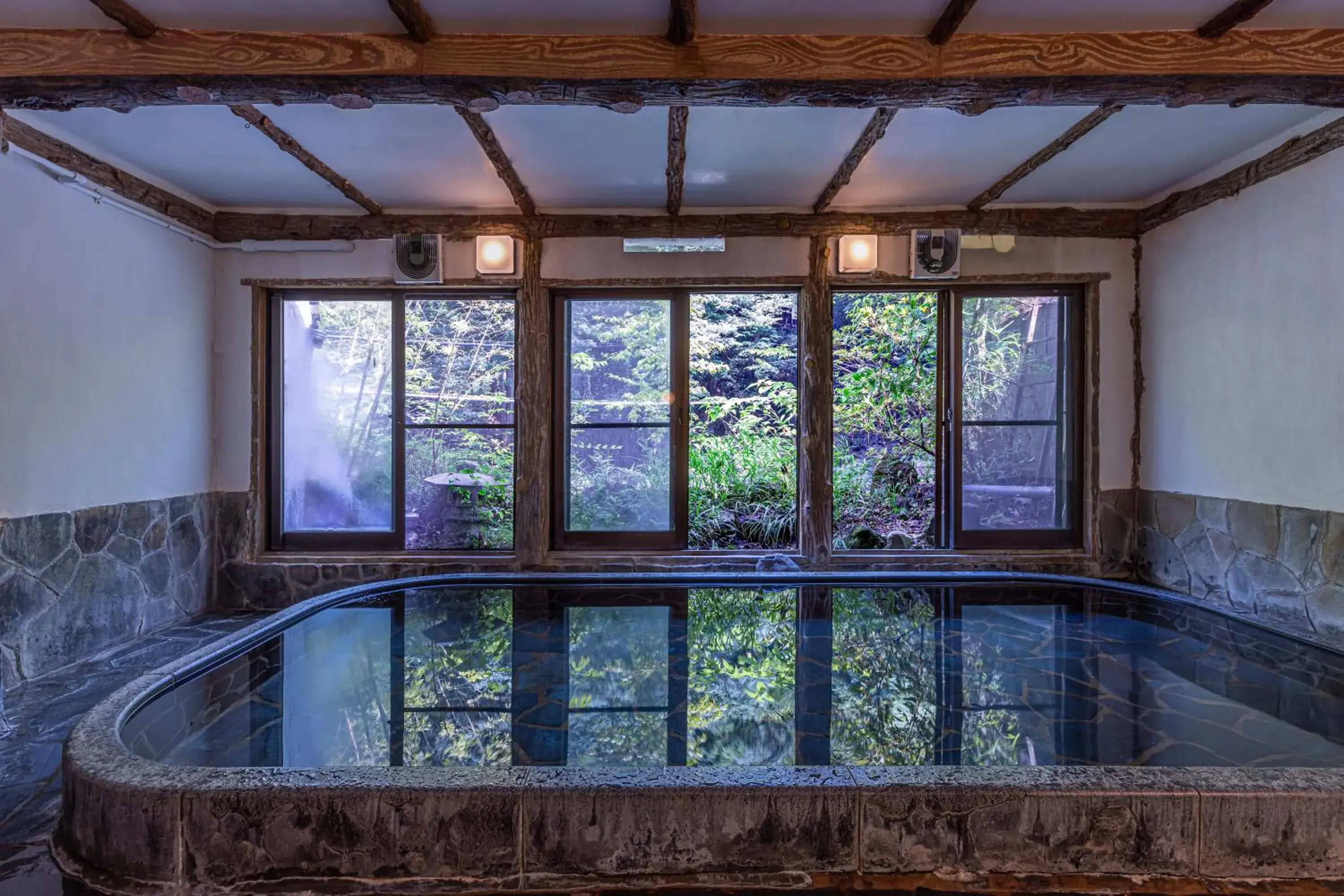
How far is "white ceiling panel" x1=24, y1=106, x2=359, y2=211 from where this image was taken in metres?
3.46

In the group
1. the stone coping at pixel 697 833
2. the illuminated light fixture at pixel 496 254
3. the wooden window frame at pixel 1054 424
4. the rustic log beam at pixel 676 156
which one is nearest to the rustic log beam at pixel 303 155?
the illuminated light fixture at pixel 496 254

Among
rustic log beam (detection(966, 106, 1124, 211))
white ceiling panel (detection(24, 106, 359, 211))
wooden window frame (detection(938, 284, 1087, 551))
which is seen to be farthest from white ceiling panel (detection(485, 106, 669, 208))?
wooden window frame (detection(938, 284, 1087, 551))

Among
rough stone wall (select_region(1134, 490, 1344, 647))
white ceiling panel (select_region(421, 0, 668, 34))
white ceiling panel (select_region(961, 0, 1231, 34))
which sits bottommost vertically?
rough stone wall (select_region(1134, 490, 1344, 647))

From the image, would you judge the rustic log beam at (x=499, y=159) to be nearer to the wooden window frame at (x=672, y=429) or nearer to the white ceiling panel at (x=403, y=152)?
the white ceiling panel at (x=403, y=152)

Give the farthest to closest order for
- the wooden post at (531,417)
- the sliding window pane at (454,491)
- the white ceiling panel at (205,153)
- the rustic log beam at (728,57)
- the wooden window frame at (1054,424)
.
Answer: the sliding window pane at (454,491) → the wooden window frame at (1054,424) → the wooden post at (531,417) → the white ceiling panel at (205,153) → the rustic log beam at (728,57)

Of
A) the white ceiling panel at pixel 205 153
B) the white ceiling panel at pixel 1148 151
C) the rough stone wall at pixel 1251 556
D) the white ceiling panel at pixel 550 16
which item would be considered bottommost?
the rough stone wall at pixel 1251 556

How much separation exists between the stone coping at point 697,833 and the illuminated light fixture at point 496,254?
3.74 meters

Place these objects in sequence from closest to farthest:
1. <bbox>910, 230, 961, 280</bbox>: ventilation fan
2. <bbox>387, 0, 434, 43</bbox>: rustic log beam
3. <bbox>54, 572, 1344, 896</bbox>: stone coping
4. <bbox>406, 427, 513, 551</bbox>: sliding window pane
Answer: <bbox>54, 572, 1344, 896</bbox>: stone coping < <bbox>387, 0, 434, 43</bbox>: rustic log beam < <bbox>910, 230, 961, 280</bbox>: ventilation fan < <bbox>406, 427, 513, 551</bbox>: sliding window pane

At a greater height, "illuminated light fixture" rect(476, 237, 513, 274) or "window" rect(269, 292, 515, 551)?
"illuminated light fixture" rect(476, 237, 513, 274)

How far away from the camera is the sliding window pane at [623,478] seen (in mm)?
5203

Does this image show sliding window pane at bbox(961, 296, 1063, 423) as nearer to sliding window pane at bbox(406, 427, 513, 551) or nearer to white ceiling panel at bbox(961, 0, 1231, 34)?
white ceiling panel at bbox(961, 0, 1231, 34)

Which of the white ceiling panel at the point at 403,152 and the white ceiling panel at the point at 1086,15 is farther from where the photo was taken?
the white ceiling panel at the point at 403,152

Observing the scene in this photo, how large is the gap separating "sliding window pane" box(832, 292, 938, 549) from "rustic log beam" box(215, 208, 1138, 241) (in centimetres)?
272

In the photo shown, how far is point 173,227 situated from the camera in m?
4.54
